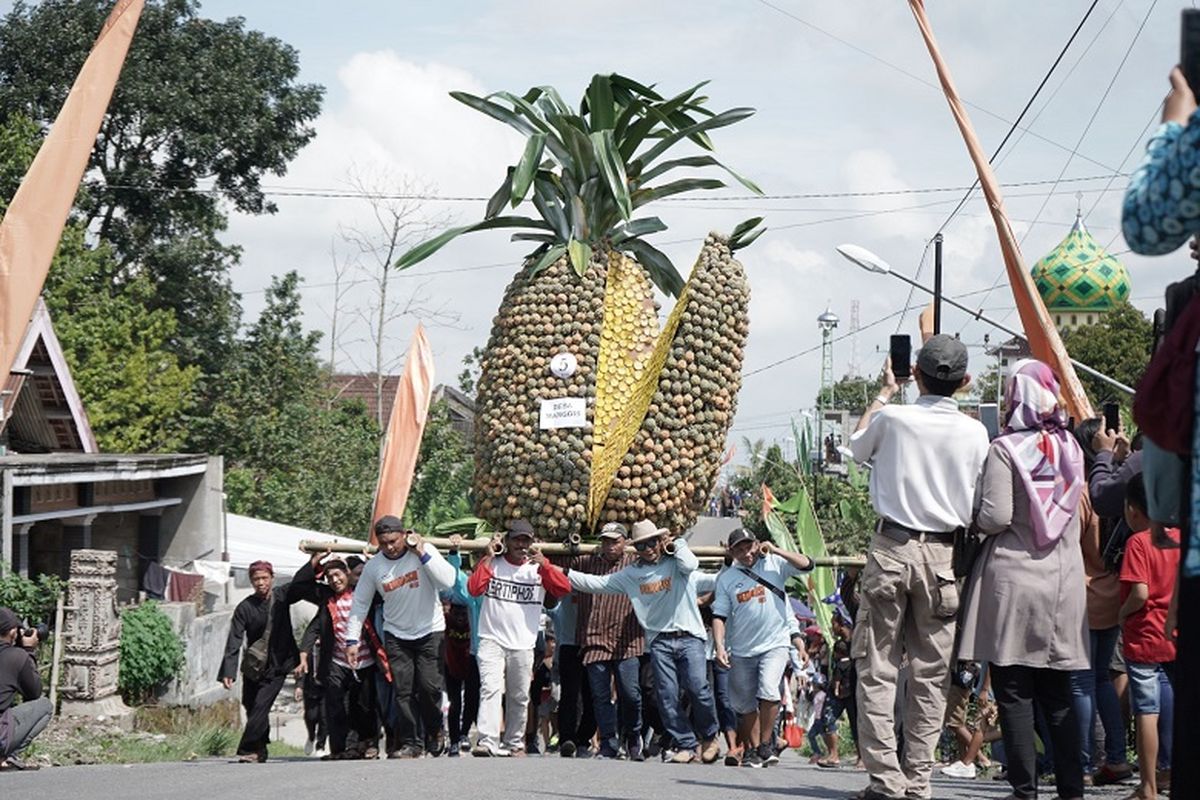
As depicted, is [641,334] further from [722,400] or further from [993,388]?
[993,388]

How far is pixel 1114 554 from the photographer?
963cm

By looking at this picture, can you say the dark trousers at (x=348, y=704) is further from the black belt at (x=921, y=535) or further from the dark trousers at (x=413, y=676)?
the black belt at (x=921, y=535)

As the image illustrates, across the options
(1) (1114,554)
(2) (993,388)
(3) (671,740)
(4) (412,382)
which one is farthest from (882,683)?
(2) (993,388)

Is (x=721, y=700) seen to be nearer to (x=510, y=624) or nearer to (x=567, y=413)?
(x=510, y=624)

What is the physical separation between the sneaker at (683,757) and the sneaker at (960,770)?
1916 millimetres

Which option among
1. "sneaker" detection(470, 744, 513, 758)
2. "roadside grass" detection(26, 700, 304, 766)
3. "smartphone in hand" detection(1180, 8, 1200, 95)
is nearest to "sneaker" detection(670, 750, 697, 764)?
"sneaker" detection(470, 744, 513, 758)

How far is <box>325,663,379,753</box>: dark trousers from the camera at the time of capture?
1374cm

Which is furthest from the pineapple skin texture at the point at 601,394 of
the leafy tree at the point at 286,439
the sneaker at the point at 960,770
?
the leafy tree at the point at 286,439

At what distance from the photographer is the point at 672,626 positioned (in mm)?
13312

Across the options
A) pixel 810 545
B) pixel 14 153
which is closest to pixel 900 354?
pixel 810 545

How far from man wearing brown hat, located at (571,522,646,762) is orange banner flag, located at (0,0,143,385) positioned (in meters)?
4.78

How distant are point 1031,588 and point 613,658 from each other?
6.18m

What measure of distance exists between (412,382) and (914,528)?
830 cm

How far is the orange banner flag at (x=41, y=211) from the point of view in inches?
462
